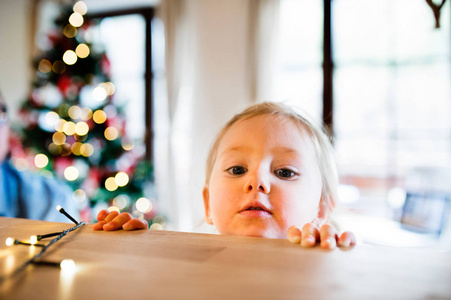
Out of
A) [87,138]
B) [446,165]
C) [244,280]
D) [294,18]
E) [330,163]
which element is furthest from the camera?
[294,18]

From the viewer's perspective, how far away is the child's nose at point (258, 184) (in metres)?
0.91

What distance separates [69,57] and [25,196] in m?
1.81

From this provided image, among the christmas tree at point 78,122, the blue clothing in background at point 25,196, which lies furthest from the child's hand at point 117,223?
the christmas tree at point 78,122

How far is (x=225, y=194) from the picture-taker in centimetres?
103

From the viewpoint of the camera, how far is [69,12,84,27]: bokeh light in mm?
3469

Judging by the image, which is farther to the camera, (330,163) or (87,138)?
(87,138)

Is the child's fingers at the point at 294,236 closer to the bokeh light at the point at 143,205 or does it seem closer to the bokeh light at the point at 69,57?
the bokeh light at the point at 143,205

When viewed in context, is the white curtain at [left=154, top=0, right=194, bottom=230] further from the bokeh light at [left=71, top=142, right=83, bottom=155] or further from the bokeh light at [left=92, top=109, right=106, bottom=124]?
the bokeh light at [left=71, top=142, right=83, bottom=155]

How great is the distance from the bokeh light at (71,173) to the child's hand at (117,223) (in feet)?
9.44

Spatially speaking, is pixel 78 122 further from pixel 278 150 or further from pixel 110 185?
pixel 278 150

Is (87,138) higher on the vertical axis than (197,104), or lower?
lower

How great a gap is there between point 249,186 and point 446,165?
395 cm

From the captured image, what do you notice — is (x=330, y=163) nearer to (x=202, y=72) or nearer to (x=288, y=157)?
(x=288, y=157)

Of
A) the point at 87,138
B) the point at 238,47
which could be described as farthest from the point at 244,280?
the point at 238,47
